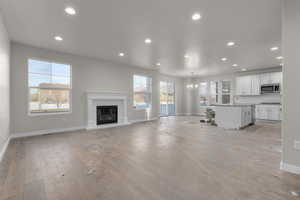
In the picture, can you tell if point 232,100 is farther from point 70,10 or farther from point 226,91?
point 70,10

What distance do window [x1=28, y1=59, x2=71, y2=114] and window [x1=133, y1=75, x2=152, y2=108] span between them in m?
3.24

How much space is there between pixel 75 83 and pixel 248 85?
9.23m

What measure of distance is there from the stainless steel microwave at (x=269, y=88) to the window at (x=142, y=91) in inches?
247

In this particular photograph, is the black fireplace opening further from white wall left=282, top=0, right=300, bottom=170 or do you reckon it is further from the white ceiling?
white wall left=282, top=0, right=300, bottom=170

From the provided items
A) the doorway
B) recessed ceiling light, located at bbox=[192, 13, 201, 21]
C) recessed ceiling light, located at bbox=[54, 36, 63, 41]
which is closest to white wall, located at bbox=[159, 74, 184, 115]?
the doorway

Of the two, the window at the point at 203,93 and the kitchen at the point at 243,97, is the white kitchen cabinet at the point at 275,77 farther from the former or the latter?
the window at the point at 203,93

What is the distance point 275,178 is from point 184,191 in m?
1.48

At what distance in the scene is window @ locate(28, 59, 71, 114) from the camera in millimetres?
4782

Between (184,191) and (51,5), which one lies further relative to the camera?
(51,5)

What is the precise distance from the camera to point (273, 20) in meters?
3.13

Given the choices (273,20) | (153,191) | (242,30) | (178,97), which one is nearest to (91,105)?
(153,191)

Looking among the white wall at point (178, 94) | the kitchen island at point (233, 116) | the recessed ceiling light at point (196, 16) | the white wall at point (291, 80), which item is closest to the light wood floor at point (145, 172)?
the white wall at point (291, 80)

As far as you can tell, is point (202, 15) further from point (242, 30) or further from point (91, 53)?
point (91, 53)

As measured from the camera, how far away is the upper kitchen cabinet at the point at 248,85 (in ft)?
26.5
